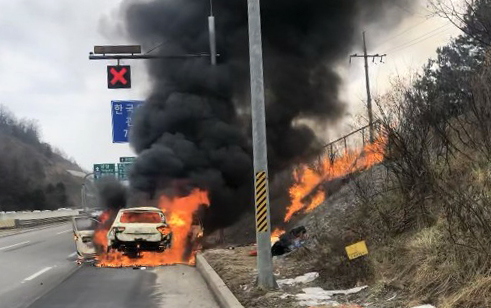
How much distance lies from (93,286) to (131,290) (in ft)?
3.04

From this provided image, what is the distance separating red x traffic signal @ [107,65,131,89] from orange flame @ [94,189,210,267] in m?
4.17

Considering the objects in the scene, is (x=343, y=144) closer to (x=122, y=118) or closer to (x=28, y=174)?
(x=122, y=118)

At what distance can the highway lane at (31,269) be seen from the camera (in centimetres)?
865

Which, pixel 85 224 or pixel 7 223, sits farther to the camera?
pixel 7 223

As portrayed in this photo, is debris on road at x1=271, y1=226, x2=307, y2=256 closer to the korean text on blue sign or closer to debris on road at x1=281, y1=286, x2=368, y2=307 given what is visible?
debris on road at x1=281, y1=286, x2=368, y2=307

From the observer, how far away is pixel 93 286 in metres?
9.60

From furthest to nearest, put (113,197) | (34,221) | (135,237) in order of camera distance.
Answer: (34,221) → (113,197) → (135,237)

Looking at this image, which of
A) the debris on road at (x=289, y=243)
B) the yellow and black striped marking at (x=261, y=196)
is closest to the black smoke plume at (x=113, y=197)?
the debris on road at (x=289, y=243)

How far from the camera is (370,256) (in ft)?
24.6

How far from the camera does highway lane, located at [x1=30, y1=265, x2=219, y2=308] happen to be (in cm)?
784

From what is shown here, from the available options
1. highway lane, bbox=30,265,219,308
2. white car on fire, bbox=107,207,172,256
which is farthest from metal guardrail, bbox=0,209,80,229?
highway lane, bbox=30,265,219,308

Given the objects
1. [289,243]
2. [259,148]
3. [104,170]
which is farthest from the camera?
[104,170]

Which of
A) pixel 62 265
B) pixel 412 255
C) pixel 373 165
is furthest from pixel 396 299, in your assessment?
pixel 62 265

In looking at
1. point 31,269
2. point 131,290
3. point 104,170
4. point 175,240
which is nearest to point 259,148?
point 131,290
